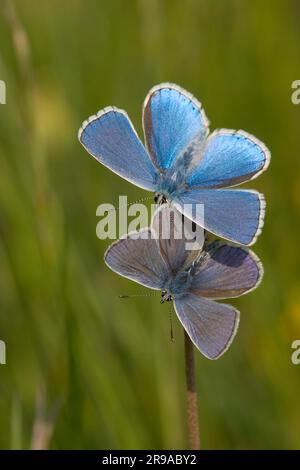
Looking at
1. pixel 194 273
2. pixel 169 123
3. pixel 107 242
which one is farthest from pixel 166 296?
pixel 107 242

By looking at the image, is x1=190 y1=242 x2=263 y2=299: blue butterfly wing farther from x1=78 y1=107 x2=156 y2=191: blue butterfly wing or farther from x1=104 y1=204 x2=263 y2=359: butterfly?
x1=78 y1=107 x2=156 y2=191: blue butterfly wing

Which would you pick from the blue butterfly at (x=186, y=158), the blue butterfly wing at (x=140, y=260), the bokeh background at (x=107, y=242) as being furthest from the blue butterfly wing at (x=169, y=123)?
the bokeh background at (x=107, y=242)

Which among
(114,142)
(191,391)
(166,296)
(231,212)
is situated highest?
(114,142)

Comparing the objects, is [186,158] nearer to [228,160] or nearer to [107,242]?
[228,160]

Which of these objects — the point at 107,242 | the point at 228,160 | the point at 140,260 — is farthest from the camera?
the point at 107,242

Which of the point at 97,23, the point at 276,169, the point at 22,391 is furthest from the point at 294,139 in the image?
the point at 22,391

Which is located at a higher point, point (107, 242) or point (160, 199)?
point (107, 242)

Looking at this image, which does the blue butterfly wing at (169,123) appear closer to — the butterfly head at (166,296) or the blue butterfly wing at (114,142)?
the blue butterfly wing at (114,142)
